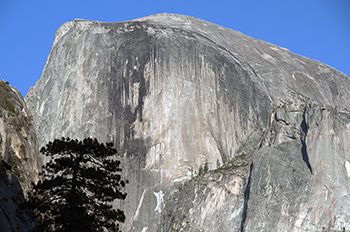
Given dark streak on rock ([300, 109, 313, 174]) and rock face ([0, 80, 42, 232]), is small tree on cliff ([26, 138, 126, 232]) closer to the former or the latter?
rock face ([0, 80, 42, 232])

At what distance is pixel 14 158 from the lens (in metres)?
63.8

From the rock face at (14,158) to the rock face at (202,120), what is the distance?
4237 cm

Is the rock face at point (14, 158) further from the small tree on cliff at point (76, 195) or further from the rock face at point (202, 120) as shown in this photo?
the rock face at point (202, 120)

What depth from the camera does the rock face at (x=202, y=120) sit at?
102812 mm

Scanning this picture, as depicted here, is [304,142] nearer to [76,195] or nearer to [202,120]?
[202,120]

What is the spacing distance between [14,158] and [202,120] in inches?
2524

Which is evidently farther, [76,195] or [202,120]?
[202,120]

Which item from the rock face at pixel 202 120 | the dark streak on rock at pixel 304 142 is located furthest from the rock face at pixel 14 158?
the dark streak on rock at pixel 304 142

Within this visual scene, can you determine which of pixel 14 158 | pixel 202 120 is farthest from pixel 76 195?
pixel 202 120

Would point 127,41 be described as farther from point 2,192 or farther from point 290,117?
point 2,192

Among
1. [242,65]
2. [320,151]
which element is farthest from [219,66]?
[320,151]

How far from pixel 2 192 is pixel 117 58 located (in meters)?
80.1

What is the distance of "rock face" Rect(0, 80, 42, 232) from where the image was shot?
51.0m

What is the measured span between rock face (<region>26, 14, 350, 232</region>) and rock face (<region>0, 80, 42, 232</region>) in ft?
139
